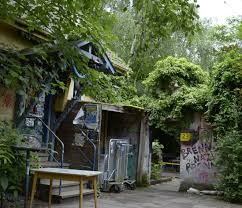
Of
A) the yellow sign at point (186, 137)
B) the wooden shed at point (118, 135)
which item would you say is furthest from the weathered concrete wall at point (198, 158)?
the wooden shed at point (118, 135)

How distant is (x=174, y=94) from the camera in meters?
14.5

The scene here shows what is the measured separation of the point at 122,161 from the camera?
12906 millimetres

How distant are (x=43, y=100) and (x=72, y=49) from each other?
5364 mm

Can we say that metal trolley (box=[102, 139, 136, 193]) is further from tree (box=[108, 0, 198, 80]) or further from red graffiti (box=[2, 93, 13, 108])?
tree (box=[108, 0, 198, 80])

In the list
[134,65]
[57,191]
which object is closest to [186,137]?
[57,191]

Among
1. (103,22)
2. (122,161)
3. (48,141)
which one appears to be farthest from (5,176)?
(122,161)

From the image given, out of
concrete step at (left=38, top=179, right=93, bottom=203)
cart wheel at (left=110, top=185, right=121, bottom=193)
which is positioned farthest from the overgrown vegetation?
cart wheel at (left=110, top=185, right=121, bottom=193)

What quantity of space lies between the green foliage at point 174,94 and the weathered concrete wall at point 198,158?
60 cm

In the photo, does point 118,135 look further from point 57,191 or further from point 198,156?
point 57,191

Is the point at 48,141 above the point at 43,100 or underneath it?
underneath

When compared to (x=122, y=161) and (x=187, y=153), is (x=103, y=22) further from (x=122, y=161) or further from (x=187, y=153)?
(x=187, y=153)

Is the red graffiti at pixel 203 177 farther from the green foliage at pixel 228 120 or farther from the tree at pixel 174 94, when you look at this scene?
the tree at pixel 174 94

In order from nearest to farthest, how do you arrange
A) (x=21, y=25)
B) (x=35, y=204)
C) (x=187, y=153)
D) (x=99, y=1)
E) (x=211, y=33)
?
(x=99, y=1) → (x=35, y=204) → (x=21, y=25) → (x=187, y=153) → (x=211, y=33)

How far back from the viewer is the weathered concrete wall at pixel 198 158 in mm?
13555
